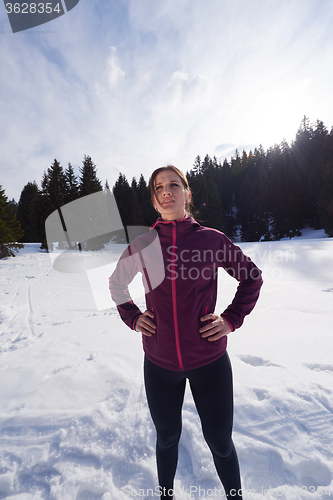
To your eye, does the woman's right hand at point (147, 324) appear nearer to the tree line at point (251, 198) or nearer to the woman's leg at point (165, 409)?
the woman's leg at point (165, 409)

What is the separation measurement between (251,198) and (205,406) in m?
42.7

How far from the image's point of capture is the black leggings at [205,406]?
1354 millimetres

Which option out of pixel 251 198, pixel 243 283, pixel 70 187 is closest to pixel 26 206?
pixel 70 187

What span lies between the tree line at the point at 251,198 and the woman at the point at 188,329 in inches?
812

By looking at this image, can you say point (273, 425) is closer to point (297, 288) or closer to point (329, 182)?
point (297, 288)

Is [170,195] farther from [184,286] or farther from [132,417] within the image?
[132,417]

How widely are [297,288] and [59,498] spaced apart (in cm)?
676

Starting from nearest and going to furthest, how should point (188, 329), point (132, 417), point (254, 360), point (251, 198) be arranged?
point (188, 329)
point (132, 417)
point (254, 360)
point (251, 198)

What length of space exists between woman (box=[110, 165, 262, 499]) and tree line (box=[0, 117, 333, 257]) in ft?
67.6

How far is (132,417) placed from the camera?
2.12m

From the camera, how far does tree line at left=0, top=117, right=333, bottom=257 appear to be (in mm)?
22625

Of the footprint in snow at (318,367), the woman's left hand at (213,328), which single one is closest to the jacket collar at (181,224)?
the woman's left hand at (213,328)

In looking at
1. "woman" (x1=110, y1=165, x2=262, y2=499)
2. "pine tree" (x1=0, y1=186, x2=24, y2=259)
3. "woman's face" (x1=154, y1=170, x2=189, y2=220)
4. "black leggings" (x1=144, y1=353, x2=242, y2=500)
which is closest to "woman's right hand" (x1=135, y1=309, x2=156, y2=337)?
"woman" (x1=110, y1=165, x2=262, y2=499)

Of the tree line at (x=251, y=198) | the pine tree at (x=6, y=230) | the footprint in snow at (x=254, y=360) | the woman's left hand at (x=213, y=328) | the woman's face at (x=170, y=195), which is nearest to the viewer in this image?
the woman's left hand at (x=213, y=328)
